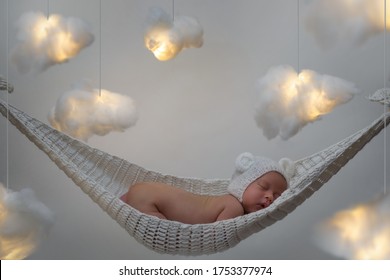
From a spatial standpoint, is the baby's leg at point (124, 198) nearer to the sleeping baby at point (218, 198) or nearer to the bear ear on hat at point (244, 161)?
the sleeping baby at point (218, 198)

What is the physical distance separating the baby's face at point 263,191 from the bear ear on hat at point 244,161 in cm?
7

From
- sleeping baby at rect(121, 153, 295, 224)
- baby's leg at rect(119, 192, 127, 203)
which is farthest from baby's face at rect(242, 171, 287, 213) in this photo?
baby's leg at rect(119, 192, 127, 203)

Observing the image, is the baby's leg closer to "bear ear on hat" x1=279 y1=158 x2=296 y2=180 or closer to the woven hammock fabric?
the woven hammock fabric

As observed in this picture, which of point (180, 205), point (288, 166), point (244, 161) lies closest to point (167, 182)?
point (180, 205)

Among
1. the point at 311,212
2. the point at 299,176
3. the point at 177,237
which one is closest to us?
the point at 177,237

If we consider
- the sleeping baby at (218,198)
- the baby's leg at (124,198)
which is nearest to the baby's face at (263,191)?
the sleeping baby at (218,198)

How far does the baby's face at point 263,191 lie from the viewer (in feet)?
7.54

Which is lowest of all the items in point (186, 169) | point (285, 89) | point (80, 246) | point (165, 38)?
point (80, 246)

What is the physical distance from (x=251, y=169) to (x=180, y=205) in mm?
286
